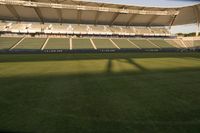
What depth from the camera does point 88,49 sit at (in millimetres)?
43594

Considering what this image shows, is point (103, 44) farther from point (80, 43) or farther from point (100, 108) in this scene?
point (100, 108)

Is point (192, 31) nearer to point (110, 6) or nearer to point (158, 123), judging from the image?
point (110, 6)

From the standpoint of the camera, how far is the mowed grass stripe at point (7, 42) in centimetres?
4152

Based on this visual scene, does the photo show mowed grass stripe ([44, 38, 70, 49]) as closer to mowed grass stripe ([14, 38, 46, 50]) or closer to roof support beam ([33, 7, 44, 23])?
mowed grass stripe ([14, 38, 46, 50])

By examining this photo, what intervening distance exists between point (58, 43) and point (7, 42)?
1133 centimetres

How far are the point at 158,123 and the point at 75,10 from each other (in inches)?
1895

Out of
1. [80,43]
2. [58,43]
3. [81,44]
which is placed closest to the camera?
[58,43]

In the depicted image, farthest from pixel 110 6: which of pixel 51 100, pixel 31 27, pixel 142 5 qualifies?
pixel 51 100

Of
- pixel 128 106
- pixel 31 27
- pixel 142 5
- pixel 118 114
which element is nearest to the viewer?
pixel 118 114

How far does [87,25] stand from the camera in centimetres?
5981

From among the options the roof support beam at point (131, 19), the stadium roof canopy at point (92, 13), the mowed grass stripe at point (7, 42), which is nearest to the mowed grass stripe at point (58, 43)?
the stadium roof canopy at point (92, 13)

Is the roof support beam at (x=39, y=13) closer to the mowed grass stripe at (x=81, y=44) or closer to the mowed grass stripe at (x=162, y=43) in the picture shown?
the mowed grass stripe at (x=81, y=44)

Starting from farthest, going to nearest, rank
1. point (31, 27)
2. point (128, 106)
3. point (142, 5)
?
point (31, 27), point (142, 5), point (128, 106)

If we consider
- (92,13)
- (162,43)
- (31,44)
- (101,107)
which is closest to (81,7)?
(92,13)
